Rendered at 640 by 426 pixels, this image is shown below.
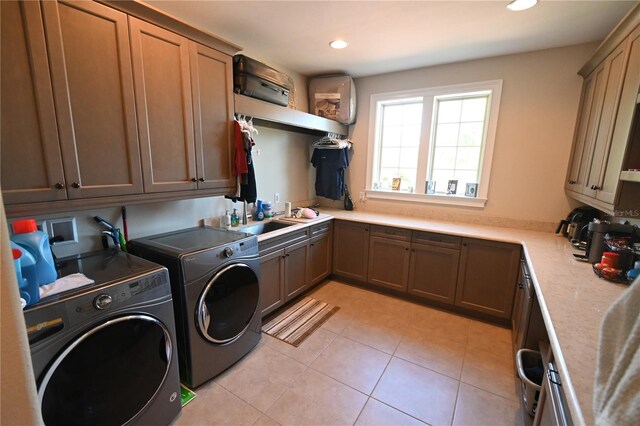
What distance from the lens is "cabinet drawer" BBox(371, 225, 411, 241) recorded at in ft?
9.45

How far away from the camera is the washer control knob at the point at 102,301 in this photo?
118 cm

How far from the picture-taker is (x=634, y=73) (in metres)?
1.51

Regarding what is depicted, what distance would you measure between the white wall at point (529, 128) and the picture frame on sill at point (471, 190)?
140 millimetres

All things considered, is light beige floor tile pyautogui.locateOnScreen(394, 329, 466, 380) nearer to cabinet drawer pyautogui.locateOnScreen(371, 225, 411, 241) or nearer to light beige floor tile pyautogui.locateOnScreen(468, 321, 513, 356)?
light beige floor tile pyautogui.locateOnScreen(468, 321, 513, 356)

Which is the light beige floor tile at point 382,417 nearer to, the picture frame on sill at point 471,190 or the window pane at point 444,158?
the picture frame on sill at point 471,190

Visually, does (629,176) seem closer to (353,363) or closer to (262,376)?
(353,363)

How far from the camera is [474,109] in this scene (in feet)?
9.83

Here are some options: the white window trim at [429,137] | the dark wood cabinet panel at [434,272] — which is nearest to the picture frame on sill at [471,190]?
the white window trim at [429,137]

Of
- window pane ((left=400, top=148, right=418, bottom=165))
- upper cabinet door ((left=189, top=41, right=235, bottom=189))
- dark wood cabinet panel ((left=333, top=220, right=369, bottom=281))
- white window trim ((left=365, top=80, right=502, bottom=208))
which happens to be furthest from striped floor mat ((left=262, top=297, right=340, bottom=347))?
window pane ((left=400, top=148, right=418, bottom=165))

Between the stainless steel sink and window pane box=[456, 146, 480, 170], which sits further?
window pane box=[456, 146, 480, 170]

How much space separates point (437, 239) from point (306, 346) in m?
1.60

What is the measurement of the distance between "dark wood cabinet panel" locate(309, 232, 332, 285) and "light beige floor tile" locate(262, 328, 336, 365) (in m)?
0.75

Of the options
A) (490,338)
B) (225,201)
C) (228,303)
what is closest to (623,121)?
(490,338)

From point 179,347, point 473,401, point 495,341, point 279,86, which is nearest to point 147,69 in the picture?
point 279,86
